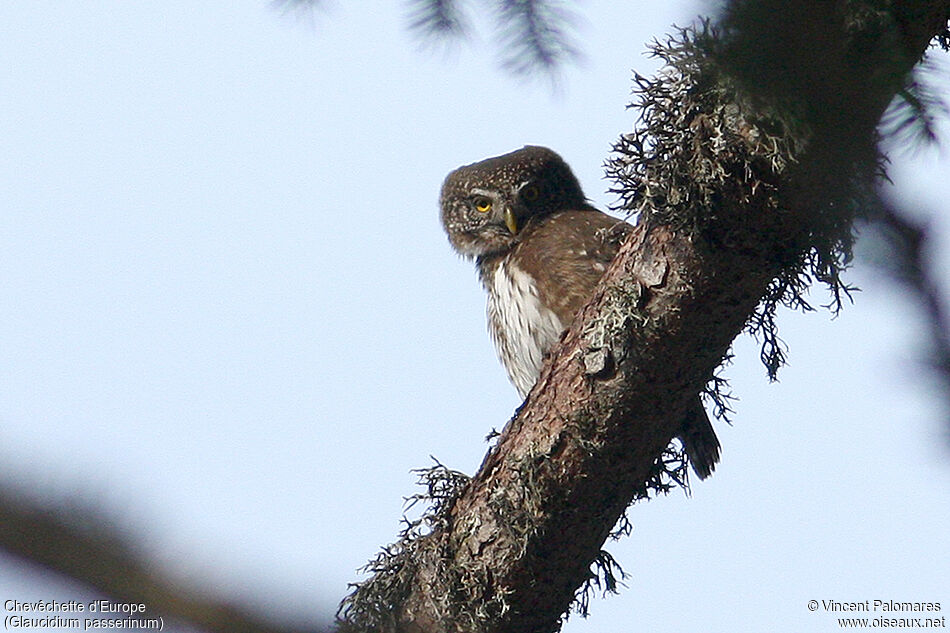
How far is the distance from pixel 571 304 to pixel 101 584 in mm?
3882

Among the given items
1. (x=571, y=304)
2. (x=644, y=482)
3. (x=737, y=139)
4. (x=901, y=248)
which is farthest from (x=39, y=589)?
(x=571, y=304)

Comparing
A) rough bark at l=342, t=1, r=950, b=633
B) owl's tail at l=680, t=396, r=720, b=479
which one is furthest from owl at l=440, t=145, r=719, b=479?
rough bark at l=342, t=1, r=950, b=633

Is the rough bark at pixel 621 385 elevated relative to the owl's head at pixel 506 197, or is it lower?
lower

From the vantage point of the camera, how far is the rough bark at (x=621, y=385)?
283cm

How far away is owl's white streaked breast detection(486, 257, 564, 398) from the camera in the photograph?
4605 millimetres

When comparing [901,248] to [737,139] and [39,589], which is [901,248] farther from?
[737,139]

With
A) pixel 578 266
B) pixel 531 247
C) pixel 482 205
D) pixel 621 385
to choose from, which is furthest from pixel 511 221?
pixel 621 385

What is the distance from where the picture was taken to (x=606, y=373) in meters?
3.17

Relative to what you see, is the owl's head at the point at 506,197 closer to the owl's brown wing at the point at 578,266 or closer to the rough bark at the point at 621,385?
the owl's brown wing at the point at 578,266

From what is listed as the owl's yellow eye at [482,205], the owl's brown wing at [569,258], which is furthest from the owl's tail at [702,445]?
the owl's yellow eye at [482,205]

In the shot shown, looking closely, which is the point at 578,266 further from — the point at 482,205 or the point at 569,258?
the point at 482,205

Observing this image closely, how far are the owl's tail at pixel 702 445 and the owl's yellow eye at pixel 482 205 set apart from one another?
2292 millimetres

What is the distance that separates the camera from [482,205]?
19.9 ft

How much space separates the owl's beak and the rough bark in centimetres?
240
